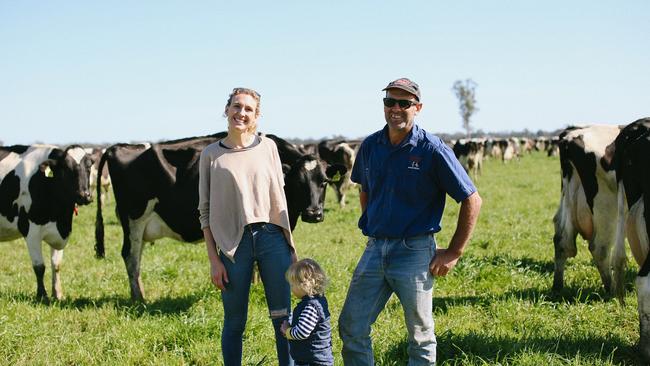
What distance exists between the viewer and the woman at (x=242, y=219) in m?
4.23

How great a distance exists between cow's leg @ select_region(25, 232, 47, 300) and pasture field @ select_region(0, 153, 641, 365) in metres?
0.19

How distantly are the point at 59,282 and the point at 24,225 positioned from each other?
0.97 meters

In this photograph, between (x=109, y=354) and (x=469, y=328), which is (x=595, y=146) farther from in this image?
(x=109, y=354)

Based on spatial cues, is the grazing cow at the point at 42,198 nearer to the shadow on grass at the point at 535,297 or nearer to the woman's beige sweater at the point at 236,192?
the woman's beige sweater at the point at 236,192

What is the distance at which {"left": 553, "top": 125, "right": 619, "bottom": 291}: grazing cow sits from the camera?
7023 mm

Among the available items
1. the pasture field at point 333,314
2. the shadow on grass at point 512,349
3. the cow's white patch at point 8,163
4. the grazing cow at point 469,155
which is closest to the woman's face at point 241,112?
the pasture field at point 333,314

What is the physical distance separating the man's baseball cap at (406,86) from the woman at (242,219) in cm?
104

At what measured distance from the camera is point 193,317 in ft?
20.7

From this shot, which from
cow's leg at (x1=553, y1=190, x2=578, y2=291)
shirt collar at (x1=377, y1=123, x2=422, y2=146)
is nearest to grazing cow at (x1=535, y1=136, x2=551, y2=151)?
cow's leg at (x1=553, y1=190, x2=578, y2=291)

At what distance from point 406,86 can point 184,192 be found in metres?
4.69

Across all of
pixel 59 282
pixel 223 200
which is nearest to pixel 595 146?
pixel 223 200

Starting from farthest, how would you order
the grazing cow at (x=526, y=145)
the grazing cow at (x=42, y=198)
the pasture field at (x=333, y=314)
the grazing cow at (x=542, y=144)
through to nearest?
1. the grazing cow at (x=542, y=144)
2. the grazing cow at (x=526, y=145)
3. the grazing cow at (x=42, y=198)
4. the pasture field at (x=333, y=314)

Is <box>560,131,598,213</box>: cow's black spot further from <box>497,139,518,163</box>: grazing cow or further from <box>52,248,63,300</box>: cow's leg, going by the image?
<box>497,139,518,163</box>: grazing cow

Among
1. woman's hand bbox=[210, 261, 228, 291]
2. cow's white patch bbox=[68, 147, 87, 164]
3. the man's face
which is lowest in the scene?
woman's hand bbox=[210, 261, 228, 291]
